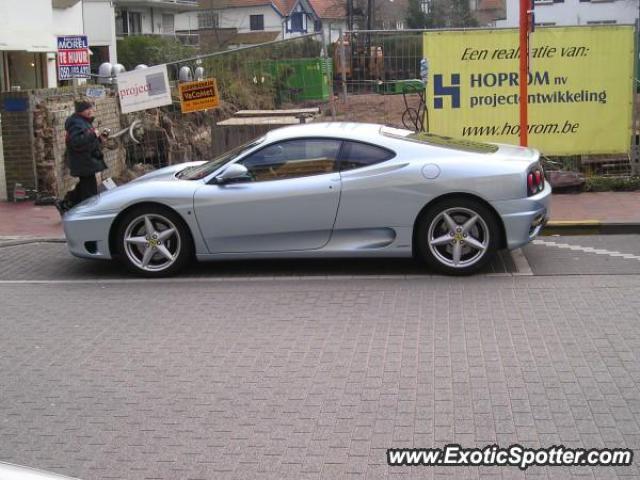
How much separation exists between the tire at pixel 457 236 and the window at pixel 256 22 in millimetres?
70518

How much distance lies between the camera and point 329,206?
8523 millimetres

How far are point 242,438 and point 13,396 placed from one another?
5.42 feet

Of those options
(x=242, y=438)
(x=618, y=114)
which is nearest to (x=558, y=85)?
(x=618, y=114)

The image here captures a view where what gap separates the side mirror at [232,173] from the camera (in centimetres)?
864

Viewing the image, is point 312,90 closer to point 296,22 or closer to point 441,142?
point 441,142

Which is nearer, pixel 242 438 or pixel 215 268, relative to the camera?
pixel 242 438

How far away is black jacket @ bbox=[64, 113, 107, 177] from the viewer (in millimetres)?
11219

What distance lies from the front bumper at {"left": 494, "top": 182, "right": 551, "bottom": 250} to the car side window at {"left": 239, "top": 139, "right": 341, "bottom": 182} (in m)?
1.56

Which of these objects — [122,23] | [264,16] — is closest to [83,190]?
[122,23]

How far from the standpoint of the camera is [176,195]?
342 inches

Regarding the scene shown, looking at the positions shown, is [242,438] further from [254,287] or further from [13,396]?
[254,287]

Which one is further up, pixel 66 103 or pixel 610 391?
pixel 66 103

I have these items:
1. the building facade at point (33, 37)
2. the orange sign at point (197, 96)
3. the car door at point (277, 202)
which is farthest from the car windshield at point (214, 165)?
the building facade at point (33, 37)

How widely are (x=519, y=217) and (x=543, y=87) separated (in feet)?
15.1
